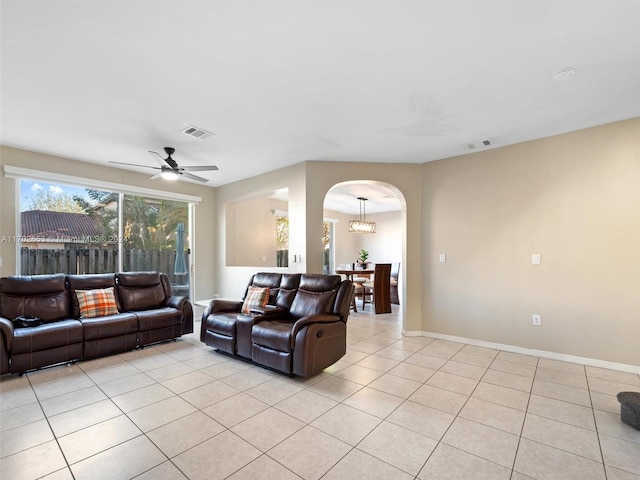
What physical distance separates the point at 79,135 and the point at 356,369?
170 inches

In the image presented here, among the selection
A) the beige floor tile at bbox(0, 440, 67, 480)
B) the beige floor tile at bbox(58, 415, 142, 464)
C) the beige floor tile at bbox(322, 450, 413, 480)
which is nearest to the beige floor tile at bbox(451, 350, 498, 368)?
the beige floor tile at bbox(322, 450, 413, 480)

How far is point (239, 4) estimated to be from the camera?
1.76 meters

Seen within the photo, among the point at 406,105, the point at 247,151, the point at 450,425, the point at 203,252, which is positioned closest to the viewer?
the point at 450,425

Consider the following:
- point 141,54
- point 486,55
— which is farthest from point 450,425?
point 141,54

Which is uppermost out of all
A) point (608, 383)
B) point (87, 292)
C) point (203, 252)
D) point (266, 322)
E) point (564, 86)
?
point (564, 86)

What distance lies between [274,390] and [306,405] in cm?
43

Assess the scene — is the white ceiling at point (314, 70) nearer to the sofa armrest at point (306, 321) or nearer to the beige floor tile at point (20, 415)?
the sofa armrest at point (306, 321)

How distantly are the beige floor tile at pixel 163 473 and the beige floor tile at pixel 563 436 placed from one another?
2.29 meters

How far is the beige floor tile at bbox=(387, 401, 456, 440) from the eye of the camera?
2203mm

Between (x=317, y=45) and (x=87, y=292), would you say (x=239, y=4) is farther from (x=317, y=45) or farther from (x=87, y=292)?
(x=87, y=292)

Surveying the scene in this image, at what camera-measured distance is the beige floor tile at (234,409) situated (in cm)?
234

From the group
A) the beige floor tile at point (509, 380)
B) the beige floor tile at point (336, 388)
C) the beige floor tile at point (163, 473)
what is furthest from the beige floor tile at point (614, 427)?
the beige floor tile at point (163, 473)

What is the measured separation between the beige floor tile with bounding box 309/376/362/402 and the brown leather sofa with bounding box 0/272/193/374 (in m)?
2.55

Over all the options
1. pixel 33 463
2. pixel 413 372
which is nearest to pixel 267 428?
pixel 33 463
